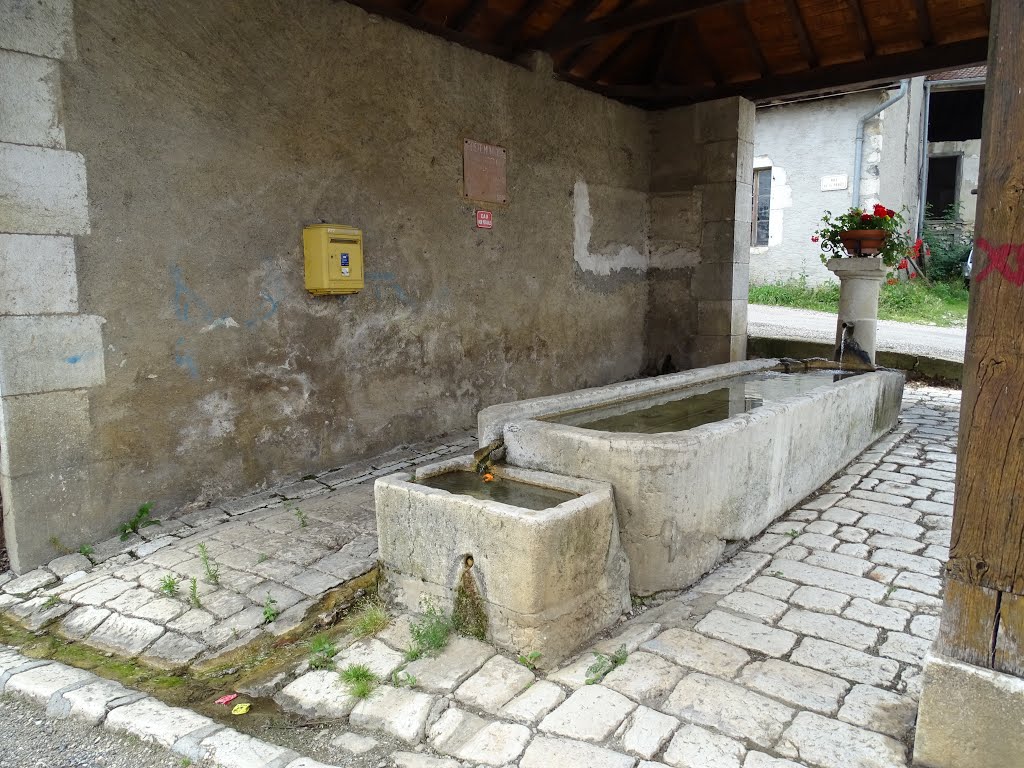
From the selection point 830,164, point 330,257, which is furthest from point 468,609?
point 830,164

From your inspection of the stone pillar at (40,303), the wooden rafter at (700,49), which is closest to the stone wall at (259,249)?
the stone pillar at (40,303)

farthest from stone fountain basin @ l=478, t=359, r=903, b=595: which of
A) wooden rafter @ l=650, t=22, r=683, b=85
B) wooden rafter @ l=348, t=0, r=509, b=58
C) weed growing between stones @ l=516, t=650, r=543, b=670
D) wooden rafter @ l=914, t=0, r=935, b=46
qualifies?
wooden rafter @ l=650, t=22, r=683, b=85

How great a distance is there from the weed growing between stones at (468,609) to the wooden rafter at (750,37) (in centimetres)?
671

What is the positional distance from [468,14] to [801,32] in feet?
11.2

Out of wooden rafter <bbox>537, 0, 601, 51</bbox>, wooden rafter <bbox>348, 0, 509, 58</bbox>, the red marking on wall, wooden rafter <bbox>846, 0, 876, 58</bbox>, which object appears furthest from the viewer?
wooden rafter <bbox>846, 0, 876, 58</bbox>

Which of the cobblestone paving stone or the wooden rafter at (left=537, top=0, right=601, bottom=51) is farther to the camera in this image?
the wooden rafter at (left=537, top=0, right=601, bottom=51)

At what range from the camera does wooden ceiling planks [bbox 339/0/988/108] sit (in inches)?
242

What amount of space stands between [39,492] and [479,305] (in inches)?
142

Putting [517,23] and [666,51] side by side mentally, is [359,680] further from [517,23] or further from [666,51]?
[666,51]

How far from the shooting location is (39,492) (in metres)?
3.61

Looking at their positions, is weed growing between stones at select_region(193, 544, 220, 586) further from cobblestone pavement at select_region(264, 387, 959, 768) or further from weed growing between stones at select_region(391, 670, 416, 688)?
weed growing between stones at select_region(391, 670, 416, 688)

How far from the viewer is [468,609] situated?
2.81 meters

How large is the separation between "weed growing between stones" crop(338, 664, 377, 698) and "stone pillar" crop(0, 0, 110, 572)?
2070mm

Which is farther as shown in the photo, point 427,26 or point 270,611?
point 427,26
